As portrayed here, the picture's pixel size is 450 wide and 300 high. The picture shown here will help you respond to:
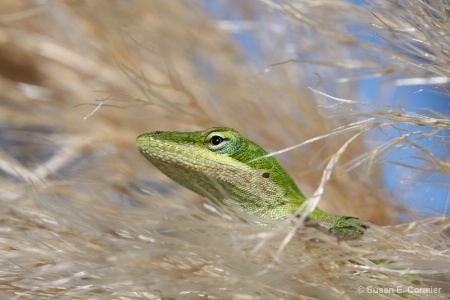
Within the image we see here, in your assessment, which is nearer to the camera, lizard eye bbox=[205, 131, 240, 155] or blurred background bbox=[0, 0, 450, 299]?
blurred background bbox=[0, 0, 450, 299]

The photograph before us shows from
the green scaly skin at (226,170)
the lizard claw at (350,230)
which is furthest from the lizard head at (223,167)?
the lizard claw at (350,230)

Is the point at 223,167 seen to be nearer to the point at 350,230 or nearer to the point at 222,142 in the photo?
the point at 222,142

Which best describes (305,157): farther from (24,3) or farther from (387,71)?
(24,3)

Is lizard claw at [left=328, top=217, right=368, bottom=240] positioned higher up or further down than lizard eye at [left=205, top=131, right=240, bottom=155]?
further down

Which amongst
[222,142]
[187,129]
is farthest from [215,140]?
[187,129]

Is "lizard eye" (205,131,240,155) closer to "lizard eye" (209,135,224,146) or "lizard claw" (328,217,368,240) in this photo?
"lizard eye" (209,135,224,146)

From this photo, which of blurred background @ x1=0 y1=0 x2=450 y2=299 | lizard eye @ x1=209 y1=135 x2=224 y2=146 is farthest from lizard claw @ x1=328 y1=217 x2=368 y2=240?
lizard eye @ x1=209 y1=135 x2=224 y2=146

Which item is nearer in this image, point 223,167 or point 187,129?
point 223,167
